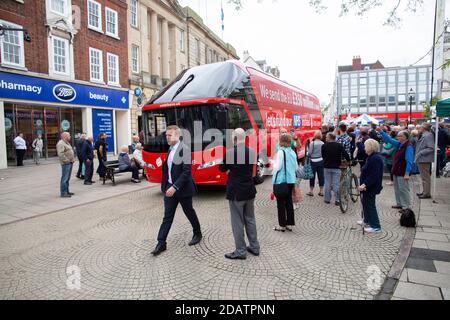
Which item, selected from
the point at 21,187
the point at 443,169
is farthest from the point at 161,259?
the point at 443,169

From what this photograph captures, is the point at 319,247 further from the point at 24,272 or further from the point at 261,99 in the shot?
the point at 261,99

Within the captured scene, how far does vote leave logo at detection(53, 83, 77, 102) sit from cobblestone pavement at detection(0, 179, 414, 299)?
12.9 m

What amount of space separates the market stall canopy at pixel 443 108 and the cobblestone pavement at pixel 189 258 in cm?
346

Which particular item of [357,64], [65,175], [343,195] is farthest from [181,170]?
[357,64]

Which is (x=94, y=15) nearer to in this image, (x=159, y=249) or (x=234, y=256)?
(x=159, y=249)

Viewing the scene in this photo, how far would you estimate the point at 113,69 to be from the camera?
21203mm

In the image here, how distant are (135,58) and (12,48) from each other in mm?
10466

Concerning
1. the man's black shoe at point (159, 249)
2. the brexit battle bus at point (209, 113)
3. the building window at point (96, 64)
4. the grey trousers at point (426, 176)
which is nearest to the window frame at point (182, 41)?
the building window at point (96, 64)

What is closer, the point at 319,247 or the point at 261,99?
the point at 319,247

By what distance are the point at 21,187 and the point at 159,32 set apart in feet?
73.3

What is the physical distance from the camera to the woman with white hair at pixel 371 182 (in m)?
4.97

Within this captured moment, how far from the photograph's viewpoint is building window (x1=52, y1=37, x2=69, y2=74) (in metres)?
16.9

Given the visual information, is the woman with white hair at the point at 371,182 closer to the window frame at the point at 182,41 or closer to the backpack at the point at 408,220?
the backpack at the point at 408,220

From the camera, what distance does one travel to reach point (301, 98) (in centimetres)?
1492
